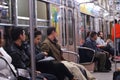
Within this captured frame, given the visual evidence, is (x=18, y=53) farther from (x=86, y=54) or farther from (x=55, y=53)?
(x=86, y=54)

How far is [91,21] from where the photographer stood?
601 inches

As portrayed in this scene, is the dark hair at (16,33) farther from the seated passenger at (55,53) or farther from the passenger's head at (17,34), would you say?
the seated passenger at (55,53)

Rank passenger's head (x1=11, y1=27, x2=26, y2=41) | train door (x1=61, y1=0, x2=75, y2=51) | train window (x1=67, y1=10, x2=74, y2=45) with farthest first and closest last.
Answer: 1. train window (x1=67, y1=10, x2=74, y2=45)
2. train door (x1=61, y1=0, x2=75, y2=51)
3. passenger's head (x1=11, y1=27, x2=26, y2=41)

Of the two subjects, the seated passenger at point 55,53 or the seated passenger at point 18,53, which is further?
the seated passenger at point 55,53

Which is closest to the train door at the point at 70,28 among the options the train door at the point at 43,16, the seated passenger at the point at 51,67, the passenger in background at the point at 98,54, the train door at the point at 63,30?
the train door at the point at 63,30

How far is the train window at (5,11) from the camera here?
5.98m

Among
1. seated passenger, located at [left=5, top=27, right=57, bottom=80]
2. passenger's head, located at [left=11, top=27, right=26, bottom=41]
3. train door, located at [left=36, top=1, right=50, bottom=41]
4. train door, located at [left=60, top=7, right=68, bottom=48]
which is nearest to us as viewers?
seated passenger, located at [left=5, top=27, right=57, bottom=80]

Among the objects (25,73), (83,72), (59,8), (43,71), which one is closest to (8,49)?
(25,73)

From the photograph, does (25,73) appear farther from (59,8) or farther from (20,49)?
(59,8)

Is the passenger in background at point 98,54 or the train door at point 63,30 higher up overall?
the train door at point 63,30

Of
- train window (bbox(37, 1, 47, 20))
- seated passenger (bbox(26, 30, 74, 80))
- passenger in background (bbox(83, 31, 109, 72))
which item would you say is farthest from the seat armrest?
seated passenger (bbox(26, 30, 74, 80))

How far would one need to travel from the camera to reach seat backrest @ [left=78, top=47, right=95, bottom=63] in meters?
9.60

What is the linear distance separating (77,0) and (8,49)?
7.16 metres

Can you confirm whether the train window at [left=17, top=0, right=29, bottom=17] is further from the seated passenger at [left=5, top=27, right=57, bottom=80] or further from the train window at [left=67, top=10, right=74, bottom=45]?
the train window at [left=67, top=10, right=74, bottom=45]
